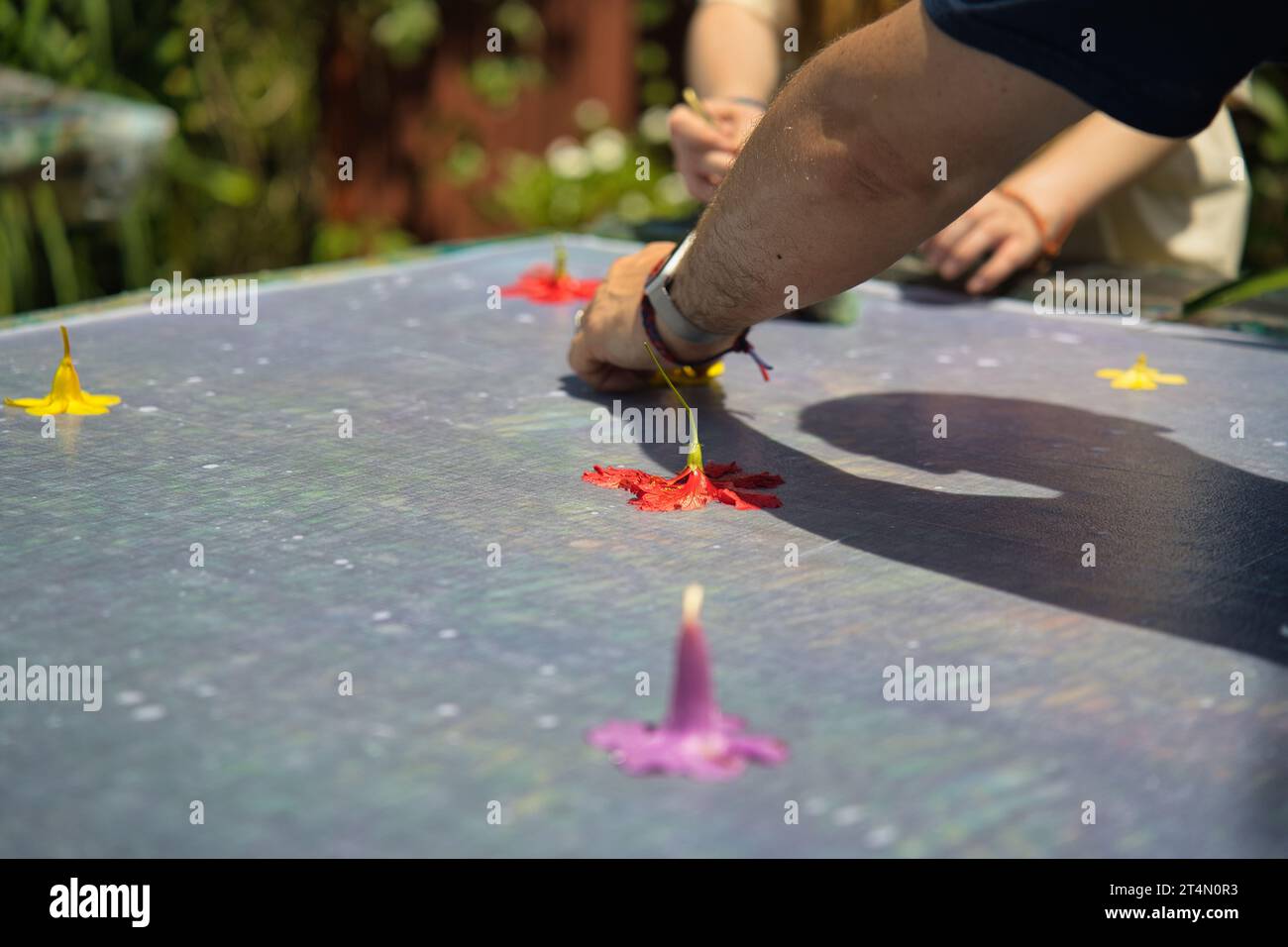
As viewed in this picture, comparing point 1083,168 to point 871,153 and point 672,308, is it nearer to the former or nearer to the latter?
point 672,308

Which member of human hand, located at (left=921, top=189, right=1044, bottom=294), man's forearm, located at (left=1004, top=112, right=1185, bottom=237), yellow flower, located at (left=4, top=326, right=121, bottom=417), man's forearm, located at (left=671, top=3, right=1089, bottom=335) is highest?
man's forearm, located at (left=671, top=3, right=1089, bottom=335)

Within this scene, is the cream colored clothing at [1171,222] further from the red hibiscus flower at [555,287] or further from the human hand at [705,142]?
the red hibiscus flower at [555,287]

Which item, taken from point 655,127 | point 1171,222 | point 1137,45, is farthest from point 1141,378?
point 655,127

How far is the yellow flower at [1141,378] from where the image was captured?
1.78m

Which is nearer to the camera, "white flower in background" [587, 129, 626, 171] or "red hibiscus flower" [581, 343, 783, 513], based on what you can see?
"red hibiscus flower" [581, 343, 783, 513]

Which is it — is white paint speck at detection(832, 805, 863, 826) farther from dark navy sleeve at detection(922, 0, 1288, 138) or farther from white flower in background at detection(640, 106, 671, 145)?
white flower in background at detection(640, 106, 671, 145)

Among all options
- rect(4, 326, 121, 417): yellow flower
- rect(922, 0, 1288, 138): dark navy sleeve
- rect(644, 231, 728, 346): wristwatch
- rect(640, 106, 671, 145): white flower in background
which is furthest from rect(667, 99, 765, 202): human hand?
rect(640, 106, 671, 145): white flower in background

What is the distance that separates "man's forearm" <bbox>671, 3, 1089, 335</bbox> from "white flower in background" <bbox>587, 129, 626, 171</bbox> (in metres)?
4.04

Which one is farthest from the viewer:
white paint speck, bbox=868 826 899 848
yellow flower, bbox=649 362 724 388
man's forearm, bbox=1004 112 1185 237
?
man's forearm, bbox=1004 112 1185 237

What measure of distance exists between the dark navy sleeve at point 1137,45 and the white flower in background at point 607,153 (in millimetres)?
4336

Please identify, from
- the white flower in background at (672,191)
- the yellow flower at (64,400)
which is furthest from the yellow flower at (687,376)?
the white flower in background at (672,191)

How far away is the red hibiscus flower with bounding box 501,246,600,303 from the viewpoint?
224cm
